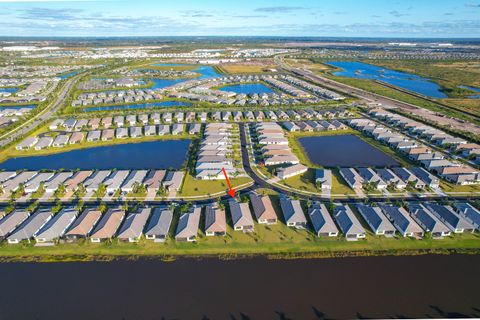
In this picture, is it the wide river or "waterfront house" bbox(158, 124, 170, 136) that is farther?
"waterfront house" bbox(158, 124, 170, 136)

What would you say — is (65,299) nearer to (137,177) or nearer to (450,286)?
(137,177)

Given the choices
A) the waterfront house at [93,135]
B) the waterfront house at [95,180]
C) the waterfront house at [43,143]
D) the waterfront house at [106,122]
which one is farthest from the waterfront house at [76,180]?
the waterfront house at [106,122]

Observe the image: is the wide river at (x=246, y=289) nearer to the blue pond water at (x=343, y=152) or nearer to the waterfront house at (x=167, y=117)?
the blue pond water at (x=343, y=152)

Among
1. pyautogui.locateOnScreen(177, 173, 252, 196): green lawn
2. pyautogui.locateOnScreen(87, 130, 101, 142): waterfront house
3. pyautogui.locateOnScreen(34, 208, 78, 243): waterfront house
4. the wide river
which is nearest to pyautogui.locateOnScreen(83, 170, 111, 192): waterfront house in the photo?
pyautogui.locateOnScreen(34, 208, 78, 243): waterfront house

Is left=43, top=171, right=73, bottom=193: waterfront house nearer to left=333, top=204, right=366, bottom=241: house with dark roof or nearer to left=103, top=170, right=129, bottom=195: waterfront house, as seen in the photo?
left=103, top=170, right=129, bottom=195: waterfront house

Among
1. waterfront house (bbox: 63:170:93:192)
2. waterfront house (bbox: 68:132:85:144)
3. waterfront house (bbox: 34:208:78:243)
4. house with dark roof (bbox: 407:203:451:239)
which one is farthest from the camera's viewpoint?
waterfront house (bbox: 68:132:85:144)

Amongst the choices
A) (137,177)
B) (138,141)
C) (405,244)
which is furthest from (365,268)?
(138,141)

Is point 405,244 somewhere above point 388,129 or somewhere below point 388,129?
below
